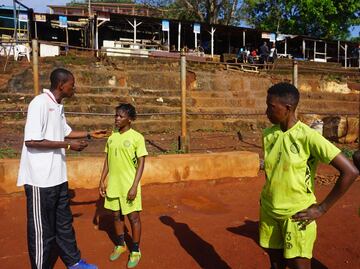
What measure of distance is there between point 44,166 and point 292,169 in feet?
6.04

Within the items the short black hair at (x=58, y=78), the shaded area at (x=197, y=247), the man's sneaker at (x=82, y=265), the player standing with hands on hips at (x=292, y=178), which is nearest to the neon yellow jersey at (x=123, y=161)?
the man's sneaker at (x=82, y=265)

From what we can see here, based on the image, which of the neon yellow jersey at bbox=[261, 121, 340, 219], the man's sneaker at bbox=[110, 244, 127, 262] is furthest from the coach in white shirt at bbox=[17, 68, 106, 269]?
the neon yellow jersey at bbox=[261, 121, 340, 219]

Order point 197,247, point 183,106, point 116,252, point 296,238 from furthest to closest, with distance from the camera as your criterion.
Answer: point 183,106, point 197,247, point 116,252, point 296,238

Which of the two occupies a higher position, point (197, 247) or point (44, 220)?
point (44, 220)

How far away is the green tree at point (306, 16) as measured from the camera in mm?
27906

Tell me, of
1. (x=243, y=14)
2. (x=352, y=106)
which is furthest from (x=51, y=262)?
(x=243, y=14)

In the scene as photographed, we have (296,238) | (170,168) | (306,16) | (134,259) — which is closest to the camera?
(296,238)

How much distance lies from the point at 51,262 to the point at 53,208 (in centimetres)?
48

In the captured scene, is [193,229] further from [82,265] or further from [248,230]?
[82,265]

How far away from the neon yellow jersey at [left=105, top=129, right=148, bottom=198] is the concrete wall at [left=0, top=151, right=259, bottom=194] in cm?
205

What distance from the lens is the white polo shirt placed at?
2875mm

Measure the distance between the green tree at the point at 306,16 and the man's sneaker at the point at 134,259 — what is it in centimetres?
2764

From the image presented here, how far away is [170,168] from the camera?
5734 millimetres

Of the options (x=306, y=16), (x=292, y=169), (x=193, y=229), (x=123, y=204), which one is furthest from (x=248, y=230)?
(x=306, y=16)
